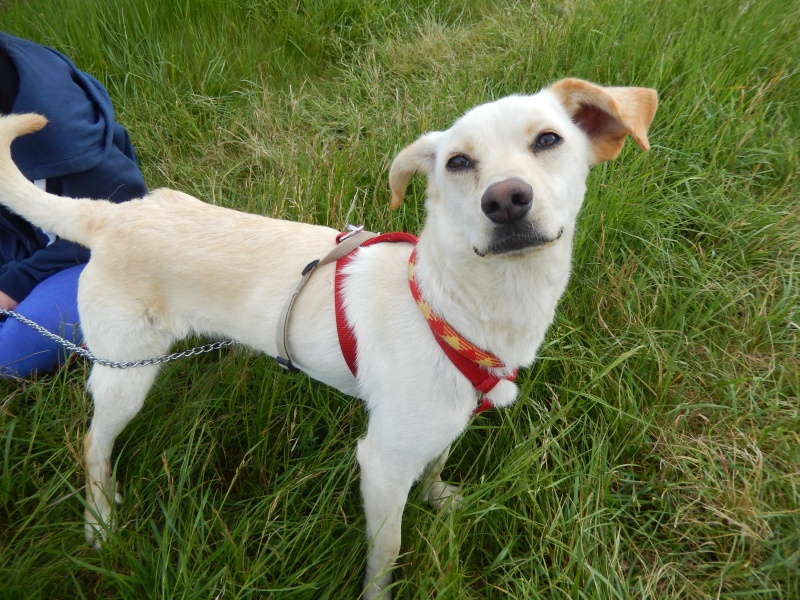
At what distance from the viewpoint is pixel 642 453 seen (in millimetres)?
2006

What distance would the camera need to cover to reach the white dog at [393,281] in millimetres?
1549

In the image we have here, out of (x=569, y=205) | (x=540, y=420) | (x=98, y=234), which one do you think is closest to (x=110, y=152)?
(x=98, y=234)

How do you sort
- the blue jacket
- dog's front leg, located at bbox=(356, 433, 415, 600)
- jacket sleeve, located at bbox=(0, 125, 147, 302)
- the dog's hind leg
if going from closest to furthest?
dog's front leg, located at bbox=(356, 433, 415, 600)
the dog's hind leg
the blue jacket
jacket sleeve, located at bbox=(0, 125, 147, 302)

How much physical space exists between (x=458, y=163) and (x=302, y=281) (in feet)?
2.41

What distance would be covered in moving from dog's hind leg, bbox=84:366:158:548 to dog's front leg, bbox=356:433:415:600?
1016 millimetres

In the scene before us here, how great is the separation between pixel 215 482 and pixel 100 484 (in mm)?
474

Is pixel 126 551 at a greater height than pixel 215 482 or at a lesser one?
greater

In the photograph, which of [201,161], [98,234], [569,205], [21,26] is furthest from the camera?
[21,26]

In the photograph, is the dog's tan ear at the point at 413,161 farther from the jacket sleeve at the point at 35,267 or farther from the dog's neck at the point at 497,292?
the jacket sleeve at the point at 35,267

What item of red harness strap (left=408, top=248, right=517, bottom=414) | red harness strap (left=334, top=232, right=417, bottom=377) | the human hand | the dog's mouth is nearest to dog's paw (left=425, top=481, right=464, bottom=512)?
red harness strap (left=408, top=248, right=517, bottom=414)

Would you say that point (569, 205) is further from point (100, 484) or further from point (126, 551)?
point (100, 484)

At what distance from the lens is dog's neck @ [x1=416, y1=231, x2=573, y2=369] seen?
1.56 m

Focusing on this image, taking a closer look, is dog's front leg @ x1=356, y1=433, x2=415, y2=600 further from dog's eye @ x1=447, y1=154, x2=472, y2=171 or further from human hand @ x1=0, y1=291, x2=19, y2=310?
human hand @ x1=0, y1=291, x2=19, y2=310

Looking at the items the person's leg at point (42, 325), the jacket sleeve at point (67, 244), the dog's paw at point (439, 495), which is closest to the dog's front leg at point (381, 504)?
the dog's paw at point (439, 495)
